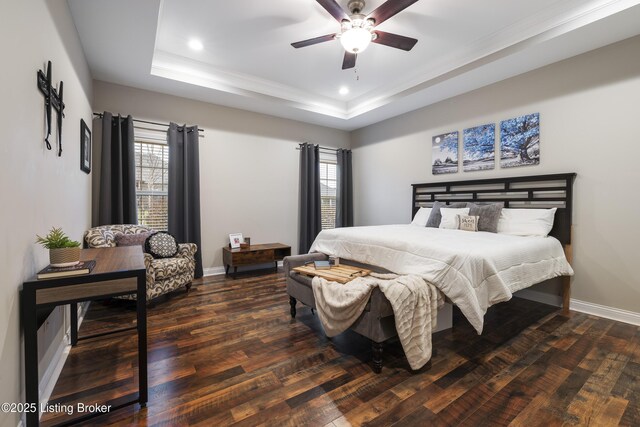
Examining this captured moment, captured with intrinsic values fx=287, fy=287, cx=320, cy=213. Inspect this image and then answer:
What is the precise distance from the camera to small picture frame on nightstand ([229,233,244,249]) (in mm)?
4680

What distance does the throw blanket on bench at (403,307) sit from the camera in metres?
1.95

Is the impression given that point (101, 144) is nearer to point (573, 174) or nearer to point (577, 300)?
point (573, 174)

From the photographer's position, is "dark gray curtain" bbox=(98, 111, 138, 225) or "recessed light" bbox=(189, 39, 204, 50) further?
"dark gray curtain" bbox=(98, 111, 138, 225)

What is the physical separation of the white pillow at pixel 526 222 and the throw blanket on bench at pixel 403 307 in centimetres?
178

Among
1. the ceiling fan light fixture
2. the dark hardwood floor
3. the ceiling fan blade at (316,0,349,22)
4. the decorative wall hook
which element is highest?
the ceiling fan blade at (316,0,349,22)

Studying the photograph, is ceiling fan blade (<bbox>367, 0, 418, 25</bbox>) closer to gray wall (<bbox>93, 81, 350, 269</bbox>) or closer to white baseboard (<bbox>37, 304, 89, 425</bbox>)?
gray wall (<bbox>93, 81, 350, 269</bbox>)

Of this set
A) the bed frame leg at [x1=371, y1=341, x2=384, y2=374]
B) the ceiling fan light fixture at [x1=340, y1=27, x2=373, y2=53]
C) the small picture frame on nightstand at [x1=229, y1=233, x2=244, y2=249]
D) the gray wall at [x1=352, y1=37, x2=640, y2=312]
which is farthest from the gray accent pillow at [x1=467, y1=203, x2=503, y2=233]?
the small picture frame on nightstand at [x1=229, y1=233, x2=244, y2=249]

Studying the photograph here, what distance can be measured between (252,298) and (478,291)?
247cm

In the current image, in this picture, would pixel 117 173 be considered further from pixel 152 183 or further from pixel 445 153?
pixel 445 153

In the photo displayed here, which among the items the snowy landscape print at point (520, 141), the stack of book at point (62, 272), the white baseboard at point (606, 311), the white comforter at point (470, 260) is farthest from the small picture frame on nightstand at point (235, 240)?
the white baseboard at point (606, 311)

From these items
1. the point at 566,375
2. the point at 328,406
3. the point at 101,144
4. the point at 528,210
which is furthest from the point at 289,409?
the point at 101,144

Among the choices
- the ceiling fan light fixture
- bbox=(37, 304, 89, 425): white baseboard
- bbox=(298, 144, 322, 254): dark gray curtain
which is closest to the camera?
bbox=(37, 304, 89, 425): white baseboard

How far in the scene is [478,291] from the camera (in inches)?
87.0

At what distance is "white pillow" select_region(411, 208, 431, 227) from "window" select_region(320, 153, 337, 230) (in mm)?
1988
